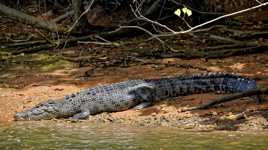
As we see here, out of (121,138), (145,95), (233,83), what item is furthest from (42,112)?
(233,83)

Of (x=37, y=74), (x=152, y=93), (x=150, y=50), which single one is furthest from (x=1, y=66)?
(x=152, y=93)

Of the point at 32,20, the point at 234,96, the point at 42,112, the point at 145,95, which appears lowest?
the point at 42,112

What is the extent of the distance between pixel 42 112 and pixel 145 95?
1.41 meters

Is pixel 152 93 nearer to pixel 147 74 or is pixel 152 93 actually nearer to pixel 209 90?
pixel 209 90

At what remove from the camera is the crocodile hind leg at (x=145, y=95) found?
8.91 meters

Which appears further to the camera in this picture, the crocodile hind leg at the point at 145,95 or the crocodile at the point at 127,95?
the crocodile hind leg at the point at 145,95

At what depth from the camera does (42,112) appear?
8.69 m

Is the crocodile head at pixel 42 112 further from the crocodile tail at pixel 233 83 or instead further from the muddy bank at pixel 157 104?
the crocodile tail at pixel 233 83

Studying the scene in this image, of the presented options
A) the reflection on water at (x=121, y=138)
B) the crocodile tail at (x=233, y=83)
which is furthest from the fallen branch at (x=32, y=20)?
the reflection on water at (x=121, y=138)

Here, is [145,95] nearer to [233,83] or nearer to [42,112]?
[233,83]

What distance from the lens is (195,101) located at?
866 cm

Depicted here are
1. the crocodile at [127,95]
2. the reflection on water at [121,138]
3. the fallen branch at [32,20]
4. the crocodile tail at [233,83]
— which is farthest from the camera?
the fallen branch at [32,20]

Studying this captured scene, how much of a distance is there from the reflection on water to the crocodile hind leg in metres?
1.17

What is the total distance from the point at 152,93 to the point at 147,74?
1716mm
